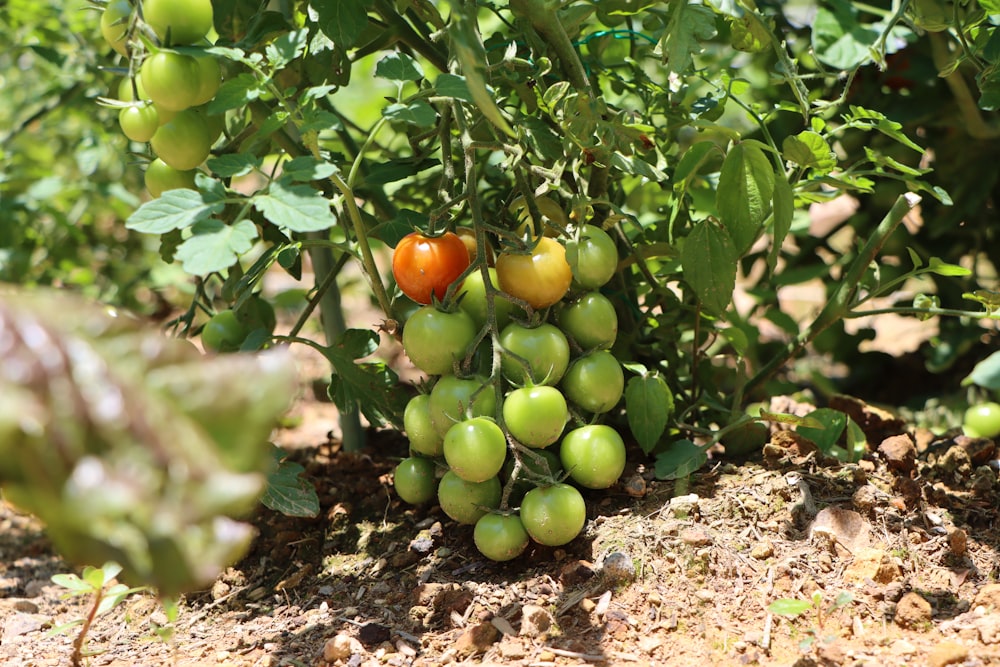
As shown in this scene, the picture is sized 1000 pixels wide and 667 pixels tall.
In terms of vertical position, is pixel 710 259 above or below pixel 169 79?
below

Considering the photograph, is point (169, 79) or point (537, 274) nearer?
point (169, 79)

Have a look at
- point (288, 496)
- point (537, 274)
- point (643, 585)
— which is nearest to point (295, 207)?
point (537, 274)

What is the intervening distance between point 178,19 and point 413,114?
290 millimetres

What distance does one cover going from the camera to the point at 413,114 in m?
1.09

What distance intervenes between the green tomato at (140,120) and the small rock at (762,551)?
3.03 ft

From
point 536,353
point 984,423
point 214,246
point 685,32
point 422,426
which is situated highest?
point 685,32

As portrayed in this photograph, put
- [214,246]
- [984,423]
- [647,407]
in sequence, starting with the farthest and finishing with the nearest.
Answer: [984,423]
[647,407]
[214,246]

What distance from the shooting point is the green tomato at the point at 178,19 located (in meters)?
1.08

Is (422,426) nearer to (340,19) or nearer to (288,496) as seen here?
(288,496)

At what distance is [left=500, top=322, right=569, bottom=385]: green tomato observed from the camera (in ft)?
3.93

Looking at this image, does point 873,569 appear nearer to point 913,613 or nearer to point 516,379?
point 913,613

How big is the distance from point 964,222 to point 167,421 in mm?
1779

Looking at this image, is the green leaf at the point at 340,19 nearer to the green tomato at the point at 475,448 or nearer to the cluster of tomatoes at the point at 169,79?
the cluster of tomatoes at the point at 169,79

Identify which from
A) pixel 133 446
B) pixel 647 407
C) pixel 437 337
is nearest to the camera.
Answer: pixel 133 446
